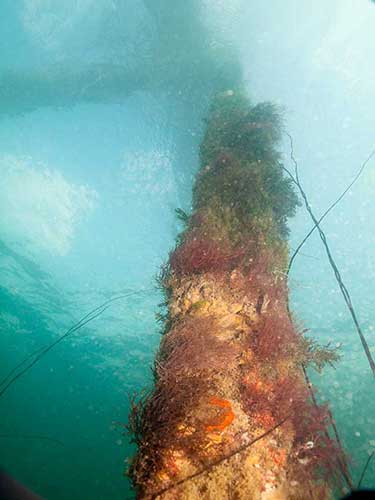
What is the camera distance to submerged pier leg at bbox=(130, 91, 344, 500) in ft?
12.3

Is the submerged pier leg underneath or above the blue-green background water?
underneath

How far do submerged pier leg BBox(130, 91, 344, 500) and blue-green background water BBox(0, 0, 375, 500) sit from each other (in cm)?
142

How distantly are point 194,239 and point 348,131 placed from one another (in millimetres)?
14535

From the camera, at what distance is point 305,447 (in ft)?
15.0

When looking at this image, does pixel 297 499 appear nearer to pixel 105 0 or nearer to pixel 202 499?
pixel 202 499

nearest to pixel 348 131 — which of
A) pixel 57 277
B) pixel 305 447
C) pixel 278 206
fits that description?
pixel 278 206

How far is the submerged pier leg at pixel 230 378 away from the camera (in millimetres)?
3754

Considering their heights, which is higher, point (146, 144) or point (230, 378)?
point (146, 144)

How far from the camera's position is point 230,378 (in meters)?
4.89

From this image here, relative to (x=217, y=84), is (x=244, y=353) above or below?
below

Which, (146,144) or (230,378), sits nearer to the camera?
(230,378)

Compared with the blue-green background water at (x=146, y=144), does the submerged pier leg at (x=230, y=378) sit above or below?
below

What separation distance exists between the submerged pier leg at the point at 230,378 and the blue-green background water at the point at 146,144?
1416 millimetres

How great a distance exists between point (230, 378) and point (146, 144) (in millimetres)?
15926
